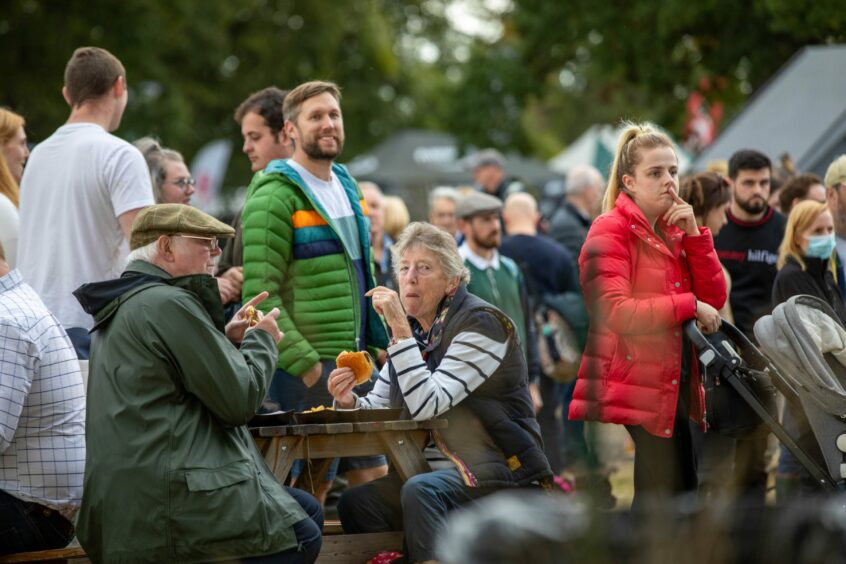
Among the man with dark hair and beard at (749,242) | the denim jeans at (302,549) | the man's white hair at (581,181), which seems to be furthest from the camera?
the man's white hair at (581,181)

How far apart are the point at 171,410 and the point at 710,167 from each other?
6273 mm

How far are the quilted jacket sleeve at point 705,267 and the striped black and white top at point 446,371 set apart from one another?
91 centimetres

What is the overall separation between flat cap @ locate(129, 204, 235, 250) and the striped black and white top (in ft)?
2.94

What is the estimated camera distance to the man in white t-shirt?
654 centimetres

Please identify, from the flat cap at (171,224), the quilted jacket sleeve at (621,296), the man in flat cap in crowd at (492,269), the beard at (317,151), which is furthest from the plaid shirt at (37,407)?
the man in flat cap in crowd at (492,269)

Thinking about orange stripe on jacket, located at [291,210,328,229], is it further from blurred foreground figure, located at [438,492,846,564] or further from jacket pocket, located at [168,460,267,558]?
blurred foreground figure, located at [438,492,846,564]

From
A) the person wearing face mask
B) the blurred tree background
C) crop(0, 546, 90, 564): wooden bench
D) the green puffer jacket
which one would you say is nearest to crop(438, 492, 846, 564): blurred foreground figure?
crop(0, 546, 90, 564): wooden bench

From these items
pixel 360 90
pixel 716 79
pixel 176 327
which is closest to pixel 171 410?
pixel 176 327

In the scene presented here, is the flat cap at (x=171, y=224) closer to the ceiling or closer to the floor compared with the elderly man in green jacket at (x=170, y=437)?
closer to the ceiling

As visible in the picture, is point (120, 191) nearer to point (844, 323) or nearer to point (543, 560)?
point (844, 323)

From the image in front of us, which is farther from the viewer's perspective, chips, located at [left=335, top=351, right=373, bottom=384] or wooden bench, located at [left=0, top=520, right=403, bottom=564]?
chips, located at [left=335, top=351, right=373, bottom=384]

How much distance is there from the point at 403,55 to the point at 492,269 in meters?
29.8

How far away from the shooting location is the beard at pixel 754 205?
8.43 m

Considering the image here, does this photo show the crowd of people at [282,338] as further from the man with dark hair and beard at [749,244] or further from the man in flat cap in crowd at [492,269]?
the man in flat cap in crowd at [492,269]
